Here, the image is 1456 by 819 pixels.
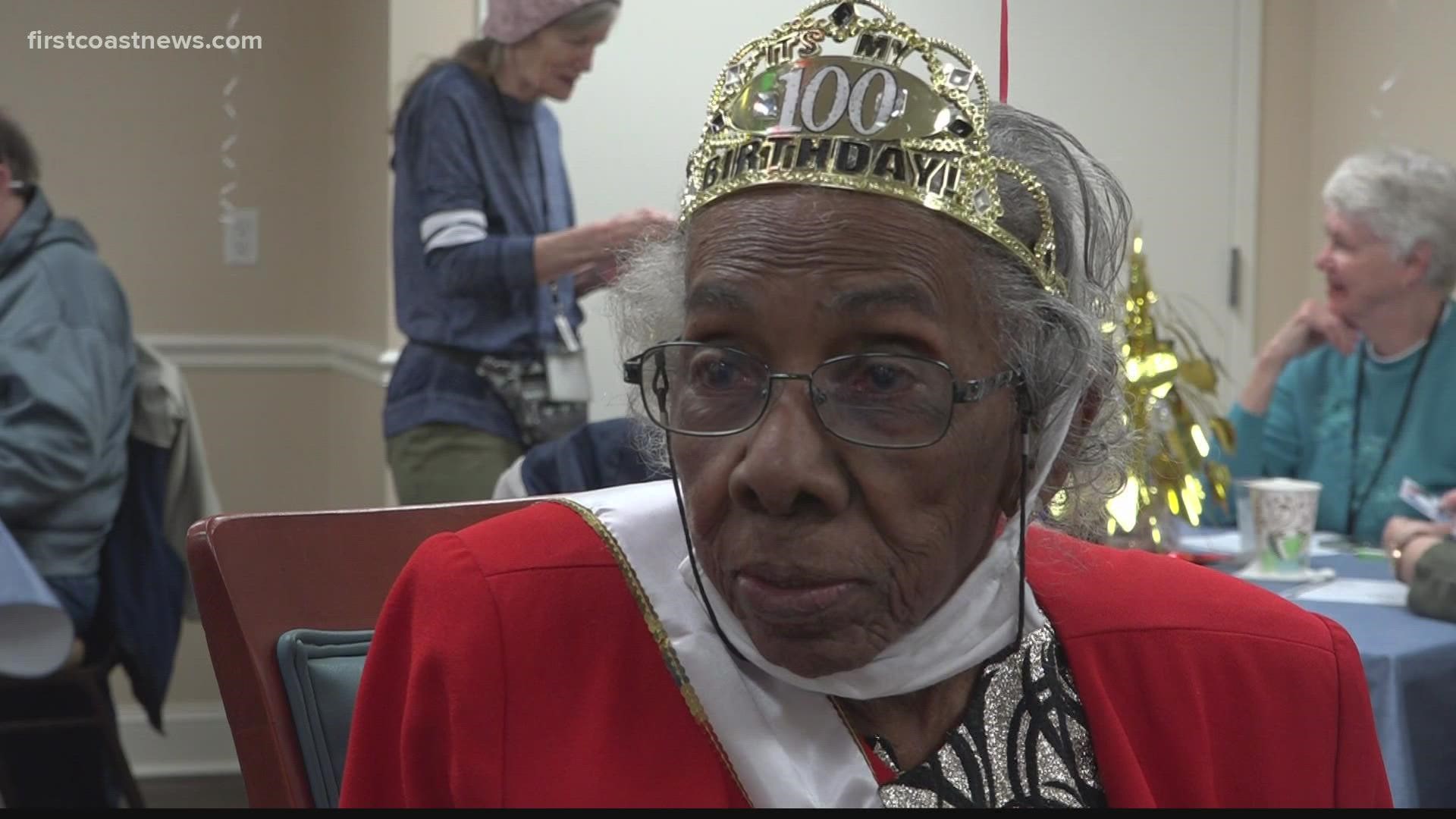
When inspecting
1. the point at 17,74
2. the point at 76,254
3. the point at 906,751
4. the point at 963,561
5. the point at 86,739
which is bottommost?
the point at 86,739

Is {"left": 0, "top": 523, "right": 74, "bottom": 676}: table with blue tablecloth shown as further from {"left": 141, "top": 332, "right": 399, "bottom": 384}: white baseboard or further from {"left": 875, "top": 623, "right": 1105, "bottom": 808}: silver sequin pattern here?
{"left": 875, "top": 623, "right": 1105, "bottom": 808}: silver sequin pattern

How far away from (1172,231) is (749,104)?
3630mm

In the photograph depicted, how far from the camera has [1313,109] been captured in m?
4.55

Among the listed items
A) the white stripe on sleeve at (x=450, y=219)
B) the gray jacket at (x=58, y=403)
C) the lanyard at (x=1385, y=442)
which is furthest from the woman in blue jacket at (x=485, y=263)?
the lanyard at (x=1385, y=442)

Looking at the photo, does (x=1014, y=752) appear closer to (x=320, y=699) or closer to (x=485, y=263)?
(x=320, y=699)

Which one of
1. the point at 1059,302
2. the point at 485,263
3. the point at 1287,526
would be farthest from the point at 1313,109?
the point at 1059,302

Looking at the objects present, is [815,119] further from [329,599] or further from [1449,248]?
[1449,248]

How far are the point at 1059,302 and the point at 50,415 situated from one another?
7.88ft

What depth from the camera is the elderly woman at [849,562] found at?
98cm

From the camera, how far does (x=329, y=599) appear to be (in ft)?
4.02

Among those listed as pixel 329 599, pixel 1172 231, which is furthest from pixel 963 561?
pixel 1172 231

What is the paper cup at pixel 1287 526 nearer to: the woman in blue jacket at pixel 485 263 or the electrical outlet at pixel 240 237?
the woman in blue jacket at pixel 485 263

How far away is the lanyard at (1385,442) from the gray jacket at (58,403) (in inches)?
93.0

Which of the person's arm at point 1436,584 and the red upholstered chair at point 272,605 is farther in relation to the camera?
the person's arm at point 1436,584
